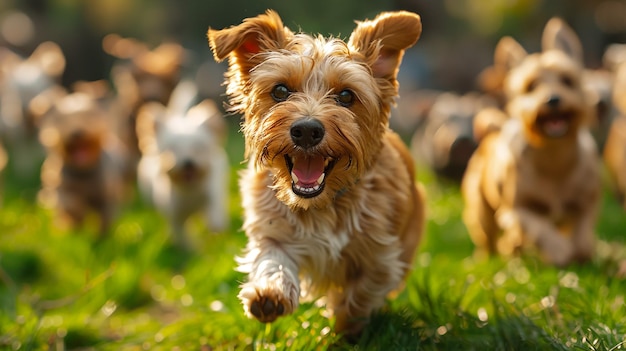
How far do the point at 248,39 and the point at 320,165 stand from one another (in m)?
0.75

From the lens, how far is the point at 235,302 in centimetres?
424

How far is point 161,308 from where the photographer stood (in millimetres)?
5211

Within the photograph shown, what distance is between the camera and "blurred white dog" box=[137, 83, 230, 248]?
6684 mm

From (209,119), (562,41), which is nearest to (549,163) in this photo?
(562,41)

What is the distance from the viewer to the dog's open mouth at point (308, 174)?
327 centimetres

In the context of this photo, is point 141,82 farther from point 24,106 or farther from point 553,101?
point 553,101

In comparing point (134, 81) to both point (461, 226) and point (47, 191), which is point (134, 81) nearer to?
point (47, 191)

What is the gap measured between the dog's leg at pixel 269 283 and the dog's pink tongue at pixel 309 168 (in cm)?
44

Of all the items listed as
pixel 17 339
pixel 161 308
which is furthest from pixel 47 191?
pixel 17 339

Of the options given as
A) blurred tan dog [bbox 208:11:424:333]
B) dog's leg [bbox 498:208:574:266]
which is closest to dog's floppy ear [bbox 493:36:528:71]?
dog's leg [bbox 498:208:574:266]

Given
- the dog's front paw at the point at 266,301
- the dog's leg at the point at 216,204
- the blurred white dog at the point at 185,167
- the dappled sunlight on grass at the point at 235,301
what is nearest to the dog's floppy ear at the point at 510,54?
the dappled sunlight on grass at the point at 235,301

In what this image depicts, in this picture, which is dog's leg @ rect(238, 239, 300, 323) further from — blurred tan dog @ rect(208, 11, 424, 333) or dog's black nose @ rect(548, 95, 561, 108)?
dog's black nose @ rect(548, 95, 561, 108)

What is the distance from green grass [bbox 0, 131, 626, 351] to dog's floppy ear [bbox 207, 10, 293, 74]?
40.7 inches

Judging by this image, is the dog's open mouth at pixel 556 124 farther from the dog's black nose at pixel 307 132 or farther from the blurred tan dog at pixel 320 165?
the dog's black nose at pixel 307 132
